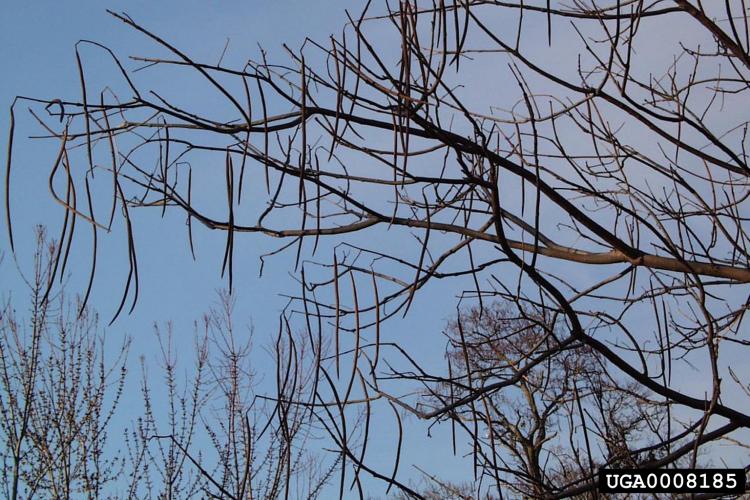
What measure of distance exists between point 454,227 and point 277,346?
65 centimetres

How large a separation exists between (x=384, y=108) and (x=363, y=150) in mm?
117

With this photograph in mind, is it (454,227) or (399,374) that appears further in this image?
(399,374)

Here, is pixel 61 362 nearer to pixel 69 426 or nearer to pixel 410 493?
pixel 69 426

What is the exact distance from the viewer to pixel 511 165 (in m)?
1.18

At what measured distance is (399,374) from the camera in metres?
1.85

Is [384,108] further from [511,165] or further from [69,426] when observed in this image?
[69,426]

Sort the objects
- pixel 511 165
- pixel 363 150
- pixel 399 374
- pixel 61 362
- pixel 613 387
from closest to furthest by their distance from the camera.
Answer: pixel 511 165 < pixel 363 150 < pixel 399 374 < pixel 613 387 < pixel 61 362

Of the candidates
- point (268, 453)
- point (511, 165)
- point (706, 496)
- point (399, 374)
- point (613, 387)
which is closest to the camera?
point (511, 165)

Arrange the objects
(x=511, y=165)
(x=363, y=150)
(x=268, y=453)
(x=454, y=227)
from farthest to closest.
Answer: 1. (x=268, y=453)
2. (x=454, y=227)
3. (x=363, y=150)
4. (x=511, y=165)

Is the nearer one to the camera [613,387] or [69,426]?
[613,387]

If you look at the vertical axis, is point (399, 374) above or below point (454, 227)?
below

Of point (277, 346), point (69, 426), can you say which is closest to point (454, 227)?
point (277, 346)

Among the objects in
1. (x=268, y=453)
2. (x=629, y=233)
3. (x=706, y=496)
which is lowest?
(x=706, y=496)

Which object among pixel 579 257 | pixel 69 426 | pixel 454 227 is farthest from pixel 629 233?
pixel 69 426
